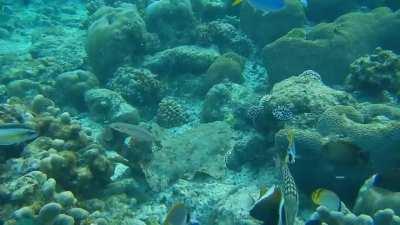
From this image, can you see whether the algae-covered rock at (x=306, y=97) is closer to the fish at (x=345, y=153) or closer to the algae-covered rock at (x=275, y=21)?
the fish at (x=345, y=153)

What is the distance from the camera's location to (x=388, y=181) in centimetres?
500

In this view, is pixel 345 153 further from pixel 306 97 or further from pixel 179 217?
pixel 179 217

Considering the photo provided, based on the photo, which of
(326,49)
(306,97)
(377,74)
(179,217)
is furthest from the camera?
(326,49)

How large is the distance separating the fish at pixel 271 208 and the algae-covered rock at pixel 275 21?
9208 mm

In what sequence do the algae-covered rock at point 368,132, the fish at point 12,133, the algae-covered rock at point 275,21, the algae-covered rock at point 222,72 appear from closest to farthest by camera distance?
the fish at point 12,133
the algae-covered rock at point 368,132
the algae-covered rock at point 222,72
the algae-covered rock at point 275,21

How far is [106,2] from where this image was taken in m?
17.7

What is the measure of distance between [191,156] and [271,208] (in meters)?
4.03

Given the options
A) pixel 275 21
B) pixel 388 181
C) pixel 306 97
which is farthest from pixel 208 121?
pixel 388 181

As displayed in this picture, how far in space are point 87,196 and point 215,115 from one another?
4007 mm

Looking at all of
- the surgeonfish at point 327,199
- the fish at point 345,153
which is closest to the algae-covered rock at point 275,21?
the fish at point 345,153

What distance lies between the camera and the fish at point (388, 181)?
4977 millimetres

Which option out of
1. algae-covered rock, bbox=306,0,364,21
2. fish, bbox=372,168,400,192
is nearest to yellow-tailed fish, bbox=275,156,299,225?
fish, bbox=372,168,400,192

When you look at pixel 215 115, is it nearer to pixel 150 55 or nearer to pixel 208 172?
pixel 208 172

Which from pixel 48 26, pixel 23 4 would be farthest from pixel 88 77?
pixel 23 4
